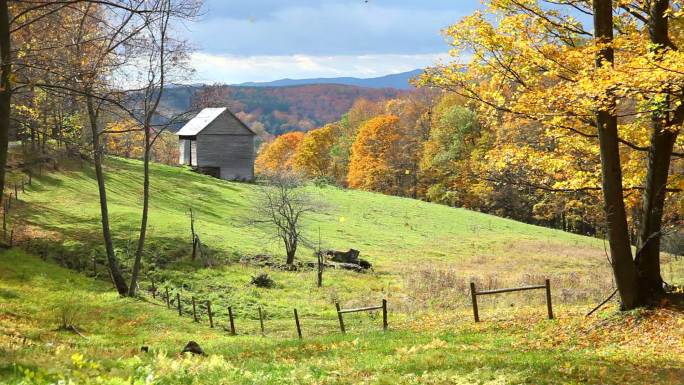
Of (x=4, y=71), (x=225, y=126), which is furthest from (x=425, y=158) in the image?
(x=4, y=71)

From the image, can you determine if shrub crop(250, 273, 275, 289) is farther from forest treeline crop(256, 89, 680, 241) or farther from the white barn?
the white barn

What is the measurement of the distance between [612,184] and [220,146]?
57.5 m

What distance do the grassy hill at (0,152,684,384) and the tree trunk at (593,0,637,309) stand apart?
933 mm

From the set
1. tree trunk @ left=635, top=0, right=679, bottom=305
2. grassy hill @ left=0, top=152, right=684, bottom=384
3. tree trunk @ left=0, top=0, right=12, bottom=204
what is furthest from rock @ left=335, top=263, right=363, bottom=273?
tree trunk @ left=0, top=0, right=12, bottom=204

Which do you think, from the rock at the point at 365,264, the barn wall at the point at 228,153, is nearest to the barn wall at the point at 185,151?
the barn wall at the point at 228,153

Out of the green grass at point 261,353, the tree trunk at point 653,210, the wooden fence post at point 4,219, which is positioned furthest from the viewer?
the wooden fence post at point 4,219

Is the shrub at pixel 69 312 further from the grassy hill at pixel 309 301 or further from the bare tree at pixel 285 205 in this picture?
the bare tree at pixel 285 205

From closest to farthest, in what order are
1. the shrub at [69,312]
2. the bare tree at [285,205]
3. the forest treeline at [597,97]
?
the forest treeline at [597,97]
the shrub at [69,312]
the bare tree at [285,205]

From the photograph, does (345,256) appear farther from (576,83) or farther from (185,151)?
(185,151)

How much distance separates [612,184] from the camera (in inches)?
532

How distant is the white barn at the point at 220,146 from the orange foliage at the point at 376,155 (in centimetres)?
2243

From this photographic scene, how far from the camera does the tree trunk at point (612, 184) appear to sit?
521 inches

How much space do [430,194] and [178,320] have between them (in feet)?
192

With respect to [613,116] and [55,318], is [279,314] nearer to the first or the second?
[55,318]
